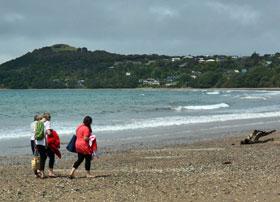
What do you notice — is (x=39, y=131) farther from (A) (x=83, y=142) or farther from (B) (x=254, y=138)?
(B) (x=254, y=138)

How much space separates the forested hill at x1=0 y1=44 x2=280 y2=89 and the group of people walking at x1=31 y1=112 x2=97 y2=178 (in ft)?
455

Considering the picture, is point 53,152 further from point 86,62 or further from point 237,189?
point 86,62

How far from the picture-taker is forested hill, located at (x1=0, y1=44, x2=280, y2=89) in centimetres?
15650

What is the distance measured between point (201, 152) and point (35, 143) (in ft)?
20.2

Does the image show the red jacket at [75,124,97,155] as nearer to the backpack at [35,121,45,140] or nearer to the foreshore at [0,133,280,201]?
the foreshore at [0,133,280,201]

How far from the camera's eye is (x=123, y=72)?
176m

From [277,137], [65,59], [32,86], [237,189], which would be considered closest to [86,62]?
[65,59]

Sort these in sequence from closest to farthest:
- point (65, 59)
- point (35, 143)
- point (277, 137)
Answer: point (35, 143)
point (277, 137)
point (65, 59)

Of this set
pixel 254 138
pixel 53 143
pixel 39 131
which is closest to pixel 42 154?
pixel 53 143

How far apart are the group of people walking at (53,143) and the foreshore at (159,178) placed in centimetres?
31

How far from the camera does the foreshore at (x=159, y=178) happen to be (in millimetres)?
9945

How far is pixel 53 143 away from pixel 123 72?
164373 mm

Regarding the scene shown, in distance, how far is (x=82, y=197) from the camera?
32.4ft

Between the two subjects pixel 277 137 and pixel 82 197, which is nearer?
pixel 82 197
